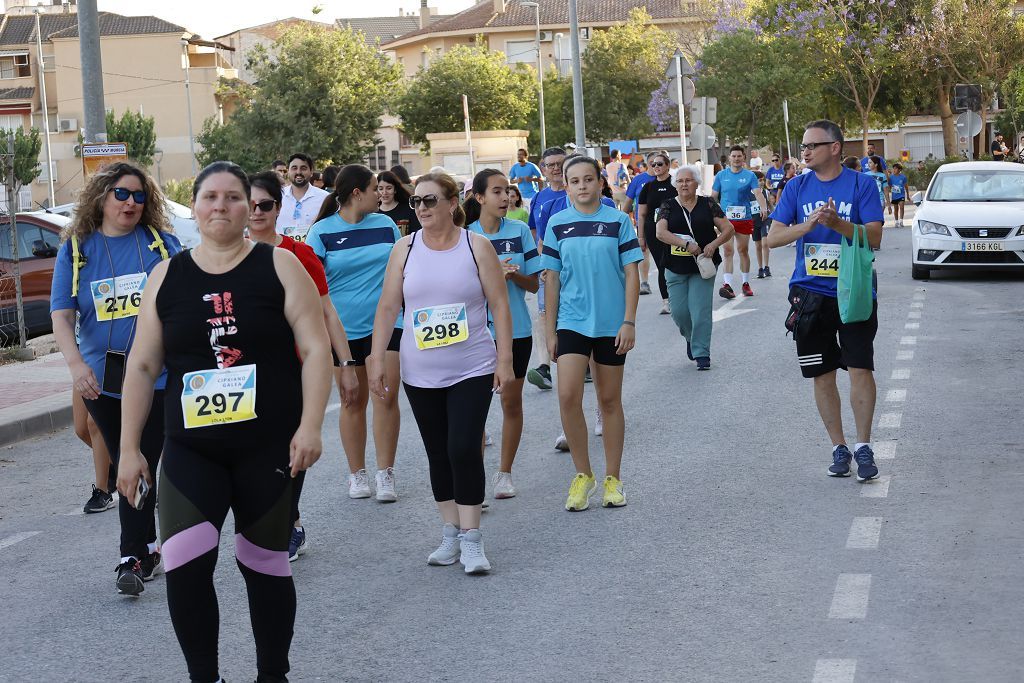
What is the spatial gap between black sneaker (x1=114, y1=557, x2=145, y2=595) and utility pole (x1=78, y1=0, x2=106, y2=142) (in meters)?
9.29

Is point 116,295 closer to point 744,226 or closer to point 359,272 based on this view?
point 359,272

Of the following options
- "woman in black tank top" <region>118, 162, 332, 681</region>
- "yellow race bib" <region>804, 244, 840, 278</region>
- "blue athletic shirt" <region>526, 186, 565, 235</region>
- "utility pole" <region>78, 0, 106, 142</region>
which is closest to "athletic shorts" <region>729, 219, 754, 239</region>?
"blue athletic shirt" <region>526, 186, 565, 235</region>

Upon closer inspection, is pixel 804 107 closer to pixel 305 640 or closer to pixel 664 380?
pixel 664 380

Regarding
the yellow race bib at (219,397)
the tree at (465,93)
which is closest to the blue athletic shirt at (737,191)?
the yellow race bib at (219,397)

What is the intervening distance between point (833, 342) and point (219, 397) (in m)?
4.50

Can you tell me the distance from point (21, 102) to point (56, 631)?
3070 inches

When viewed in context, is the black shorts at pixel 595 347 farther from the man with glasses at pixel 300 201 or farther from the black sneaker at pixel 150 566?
the man with glasses at pixel 300 201

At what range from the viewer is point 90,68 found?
14.6 m

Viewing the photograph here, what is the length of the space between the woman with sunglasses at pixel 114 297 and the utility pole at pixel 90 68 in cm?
868

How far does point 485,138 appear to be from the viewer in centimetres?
6300

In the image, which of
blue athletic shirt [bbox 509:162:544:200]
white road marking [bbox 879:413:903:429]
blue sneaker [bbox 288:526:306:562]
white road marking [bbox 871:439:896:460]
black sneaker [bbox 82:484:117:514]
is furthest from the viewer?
blue athletic shirt [bbox 509:162:544:200]

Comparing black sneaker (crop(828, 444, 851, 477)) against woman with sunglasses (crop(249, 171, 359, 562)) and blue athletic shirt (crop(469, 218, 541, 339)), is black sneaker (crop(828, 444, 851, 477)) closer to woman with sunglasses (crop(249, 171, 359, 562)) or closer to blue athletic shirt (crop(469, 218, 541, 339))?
blue athletic shirt (crop(469, 218, 541, 339))

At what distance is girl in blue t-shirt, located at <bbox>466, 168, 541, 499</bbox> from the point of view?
25.6ft

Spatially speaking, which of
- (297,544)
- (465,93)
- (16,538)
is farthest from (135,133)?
(297,544)
